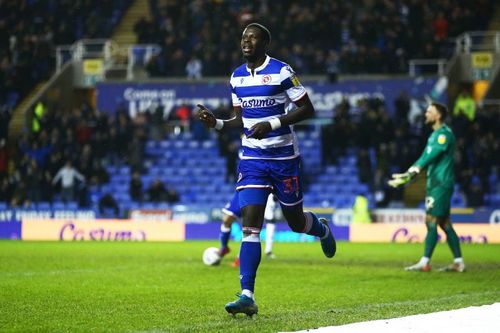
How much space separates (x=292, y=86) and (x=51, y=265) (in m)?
7.76

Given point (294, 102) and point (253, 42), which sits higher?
point (253, 42)

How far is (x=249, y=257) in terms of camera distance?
365 inches

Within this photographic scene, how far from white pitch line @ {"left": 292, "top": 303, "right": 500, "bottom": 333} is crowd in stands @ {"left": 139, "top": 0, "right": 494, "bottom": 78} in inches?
931

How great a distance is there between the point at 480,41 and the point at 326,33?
553 cm

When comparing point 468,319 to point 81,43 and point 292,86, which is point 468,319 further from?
point 81,43

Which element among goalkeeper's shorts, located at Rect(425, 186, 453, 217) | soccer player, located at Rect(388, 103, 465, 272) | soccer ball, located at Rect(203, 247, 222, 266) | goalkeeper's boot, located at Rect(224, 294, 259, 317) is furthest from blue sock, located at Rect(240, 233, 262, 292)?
soccer ball, located at Rect(203, 247, 222, 266)

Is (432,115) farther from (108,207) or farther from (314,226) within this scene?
(108,207)

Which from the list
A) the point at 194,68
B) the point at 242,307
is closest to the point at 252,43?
the point at 242,307

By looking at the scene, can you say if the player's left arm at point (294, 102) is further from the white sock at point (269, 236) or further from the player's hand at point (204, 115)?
the white sock at point (269, 236)

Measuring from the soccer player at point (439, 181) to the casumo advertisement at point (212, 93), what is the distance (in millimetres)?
16023

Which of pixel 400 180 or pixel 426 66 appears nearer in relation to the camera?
pixel 400 180

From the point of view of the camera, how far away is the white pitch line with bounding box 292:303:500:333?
767 centimetres

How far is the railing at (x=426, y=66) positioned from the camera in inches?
1241

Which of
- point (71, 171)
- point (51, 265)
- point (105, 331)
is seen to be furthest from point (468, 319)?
point (71, 171)
